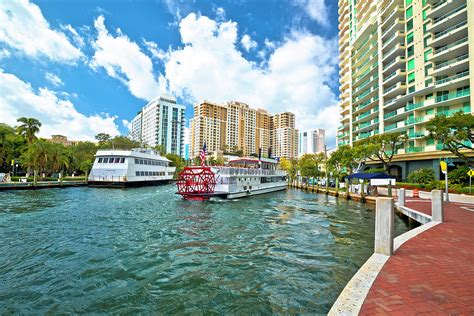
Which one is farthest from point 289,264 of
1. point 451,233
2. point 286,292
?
point 451,233

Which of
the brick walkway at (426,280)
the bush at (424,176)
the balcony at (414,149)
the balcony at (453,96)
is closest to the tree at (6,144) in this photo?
the brick walkway at (426,280)

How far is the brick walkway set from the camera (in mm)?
3703

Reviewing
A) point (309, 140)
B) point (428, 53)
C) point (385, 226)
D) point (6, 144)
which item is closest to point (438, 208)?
point (385, 226)

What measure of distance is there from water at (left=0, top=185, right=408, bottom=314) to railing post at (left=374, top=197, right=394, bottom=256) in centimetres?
138

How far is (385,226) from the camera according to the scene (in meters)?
6.21

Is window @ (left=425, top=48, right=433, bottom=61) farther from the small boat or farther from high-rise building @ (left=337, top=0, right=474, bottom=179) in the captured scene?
the small boat

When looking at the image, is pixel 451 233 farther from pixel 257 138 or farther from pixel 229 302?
pixel 257 138

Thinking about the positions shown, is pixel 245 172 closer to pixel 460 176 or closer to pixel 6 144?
pixel 460 176

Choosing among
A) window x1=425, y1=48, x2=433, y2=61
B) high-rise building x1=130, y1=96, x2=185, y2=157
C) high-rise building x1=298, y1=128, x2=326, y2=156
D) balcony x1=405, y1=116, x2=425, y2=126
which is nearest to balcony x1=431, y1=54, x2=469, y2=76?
window x1=425, y1=48, x2=433, y2=61

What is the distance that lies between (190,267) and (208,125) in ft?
447

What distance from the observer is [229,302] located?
5371 millimetres

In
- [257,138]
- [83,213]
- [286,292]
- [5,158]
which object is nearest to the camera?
[286,292]

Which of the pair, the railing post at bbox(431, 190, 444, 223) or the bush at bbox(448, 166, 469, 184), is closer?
the railing post at bbox(431, 190, 444, 223)

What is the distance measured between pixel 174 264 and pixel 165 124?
136 meters
